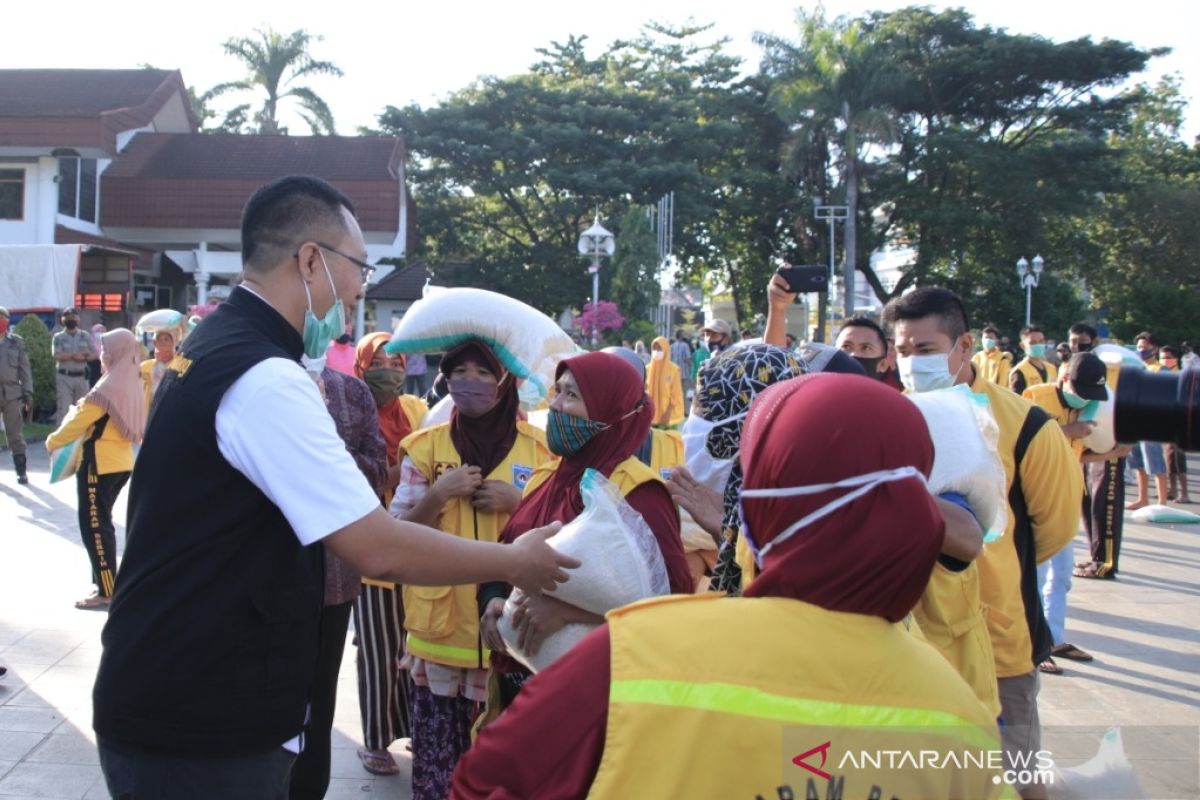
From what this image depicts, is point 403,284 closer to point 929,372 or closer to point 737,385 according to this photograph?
point 929,372

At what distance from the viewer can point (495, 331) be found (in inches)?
159

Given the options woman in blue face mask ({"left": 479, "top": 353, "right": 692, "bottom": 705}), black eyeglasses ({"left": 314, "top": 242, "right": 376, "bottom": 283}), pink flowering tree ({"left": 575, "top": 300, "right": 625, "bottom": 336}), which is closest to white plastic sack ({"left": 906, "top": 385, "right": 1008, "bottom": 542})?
woman in blue face mask ({"left": 479, "top": 353, "right": 692, "bottom": 705})

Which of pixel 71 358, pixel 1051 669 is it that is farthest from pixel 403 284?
pixel 1051 669

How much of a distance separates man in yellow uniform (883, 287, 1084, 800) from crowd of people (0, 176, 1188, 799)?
0.01 metres

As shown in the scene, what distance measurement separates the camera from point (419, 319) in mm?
4117

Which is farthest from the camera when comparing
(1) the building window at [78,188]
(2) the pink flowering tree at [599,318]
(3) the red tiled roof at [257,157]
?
(3) the red tiled roof at [257,157]

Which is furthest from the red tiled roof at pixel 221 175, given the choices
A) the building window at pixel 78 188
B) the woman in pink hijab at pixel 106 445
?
the woman in pink hijab at pixel 106 445

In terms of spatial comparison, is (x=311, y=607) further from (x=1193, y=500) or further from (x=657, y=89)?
(x=657, y=89)

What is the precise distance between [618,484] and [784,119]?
40.6 meters

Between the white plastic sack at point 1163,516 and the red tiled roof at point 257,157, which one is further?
the red tiled roof at point 257,157

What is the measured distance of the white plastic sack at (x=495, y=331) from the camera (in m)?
4.04

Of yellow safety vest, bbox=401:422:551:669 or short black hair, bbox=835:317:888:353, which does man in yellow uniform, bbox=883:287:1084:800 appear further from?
yellow safety vest, bbox=401:422:551:669

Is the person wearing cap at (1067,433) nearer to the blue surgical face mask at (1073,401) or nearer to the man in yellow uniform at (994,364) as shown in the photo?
the blue surgical face mask at (1073,401)

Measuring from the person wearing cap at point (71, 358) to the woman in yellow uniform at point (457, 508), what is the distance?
1285cm
